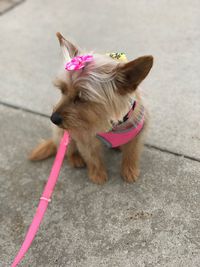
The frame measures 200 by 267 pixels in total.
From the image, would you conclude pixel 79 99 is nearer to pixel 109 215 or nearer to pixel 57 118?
pixel 57 118

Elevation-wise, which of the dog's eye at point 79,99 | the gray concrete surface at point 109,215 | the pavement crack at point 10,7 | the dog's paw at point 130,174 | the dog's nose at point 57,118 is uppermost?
the dog's eye at point 79,99

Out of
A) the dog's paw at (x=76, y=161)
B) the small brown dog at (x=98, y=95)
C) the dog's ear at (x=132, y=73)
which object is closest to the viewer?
the dog's ear at (x=132, y=73)

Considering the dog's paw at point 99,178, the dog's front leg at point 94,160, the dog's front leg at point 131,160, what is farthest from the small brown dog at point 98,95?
the dog's paw at point 99,178

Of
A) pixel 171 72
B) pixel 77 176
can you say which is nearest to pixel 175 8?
pixel 171 72

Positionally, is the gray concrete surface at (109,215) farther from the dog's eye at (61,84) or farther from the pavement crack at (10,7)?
the pavement crack at (10,7)

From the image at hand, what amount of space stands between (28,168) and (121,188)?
2.77ft

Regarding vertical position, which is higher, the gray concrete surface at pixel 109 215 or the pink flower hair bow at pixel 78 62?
the pink flower hair bow at pixel 78 62

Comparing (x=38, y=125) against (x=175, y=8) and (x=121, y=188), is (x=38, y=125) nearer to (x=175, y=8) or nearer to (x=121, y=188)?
(x=121, y=188)

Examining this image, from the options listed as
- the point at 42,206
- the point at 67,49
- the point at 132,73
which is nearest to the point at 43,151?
the point at 42,206

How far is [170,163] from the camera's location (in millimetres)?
2951

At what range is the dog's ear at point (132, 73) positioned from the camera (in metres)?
2.01

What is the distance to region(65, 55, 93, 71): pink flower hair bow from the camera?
2.26m

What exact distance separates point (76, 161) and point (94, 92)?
963mm

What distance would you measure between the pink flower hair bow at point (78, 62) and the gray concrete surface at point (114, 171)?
1.05 metres
